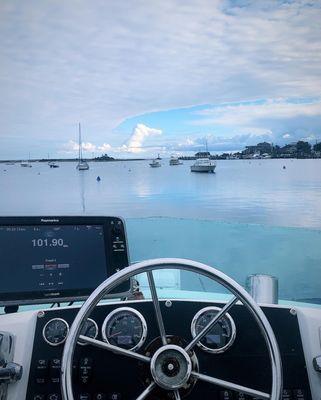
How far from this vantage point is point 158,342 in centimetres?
100

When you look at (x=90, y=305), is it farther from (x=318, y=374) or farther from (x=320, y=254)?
(x=320, y=254)

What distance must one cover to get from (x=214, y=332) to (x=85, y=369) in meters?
0.33

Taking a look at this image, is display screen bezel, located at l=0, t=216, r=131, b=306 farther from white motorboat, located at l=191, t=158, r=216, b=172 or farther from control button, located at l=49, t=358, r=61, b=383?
white motorboat, located at l=191, t=158, r=216, b=172

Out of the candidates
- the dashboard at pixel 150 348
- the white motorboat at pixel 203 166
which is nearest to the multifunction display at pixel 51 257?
the dashboard at pixel 150 348

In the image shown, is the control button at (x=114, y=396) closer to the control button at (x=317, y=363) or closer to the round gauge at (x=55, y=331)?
the round gauge at (x=55, y=331)

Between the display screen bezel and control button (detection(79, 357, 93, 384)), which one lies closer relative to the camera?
control button (detection(79, 357, 93, 384))

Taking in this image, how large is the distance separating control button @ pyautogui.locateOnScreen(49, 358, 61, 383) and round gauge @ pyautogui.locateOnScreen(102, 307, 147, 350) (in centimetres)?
14

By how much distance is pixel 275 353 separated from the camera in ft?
2.83

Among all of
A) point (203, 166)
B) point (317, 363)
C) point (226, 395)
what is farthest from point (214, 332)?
point (203, 166)

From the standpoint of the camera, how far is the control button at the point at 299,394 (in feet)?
3.49

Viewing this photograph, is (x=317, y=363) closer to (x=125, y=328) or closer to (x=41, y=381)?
(x=125, y=328)

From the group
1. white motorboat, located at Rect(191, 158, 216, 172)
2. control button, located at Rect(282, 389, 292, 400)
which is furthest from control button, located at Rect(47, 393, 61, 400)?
white motorboat, located at Rect(191, 158, 216, 172)

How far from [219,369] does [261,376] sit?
0.10 metres

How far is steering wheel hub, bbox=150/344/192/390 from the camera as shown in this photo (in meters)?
0.86
